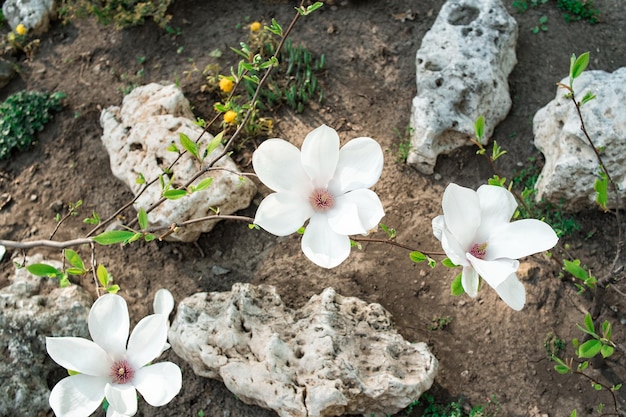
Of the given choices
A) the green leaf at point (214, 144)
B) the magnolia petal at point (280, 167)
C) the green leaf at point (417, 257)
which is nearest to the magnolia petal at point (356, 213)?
the magnolia petal at point (280, 167)

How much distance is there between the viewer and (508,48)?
146 inches

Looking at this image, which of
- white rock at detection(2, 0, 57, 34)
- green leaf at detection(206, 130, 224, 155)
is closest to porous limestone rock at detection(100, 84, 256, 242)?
green leaf at detection(206, 130, 224, 155)

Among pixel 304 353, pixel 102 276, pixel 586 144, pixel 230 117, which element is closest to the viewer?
pixel 102 276

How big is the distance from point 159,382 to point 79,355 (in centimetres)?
24

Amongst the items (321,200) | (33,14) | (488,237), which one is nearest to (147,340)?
(321,200)

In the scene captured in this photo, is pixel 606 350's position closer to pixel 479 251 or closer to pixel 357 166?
pixel 479 251

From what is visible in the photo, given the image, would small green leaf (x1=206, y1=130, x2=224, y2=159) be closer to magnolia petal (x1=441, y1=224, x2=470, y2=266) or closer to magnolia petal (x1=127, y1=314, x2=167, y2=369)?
magnolia petal (x1=127, y1=314, x2=167, y2=369)

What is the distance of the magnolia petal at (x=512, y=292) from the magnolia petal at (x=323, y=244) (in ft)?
1.34

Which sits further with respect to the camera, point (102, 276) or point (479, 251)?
point (102, 276)

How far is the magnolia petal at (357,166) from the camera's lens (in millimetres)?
1624

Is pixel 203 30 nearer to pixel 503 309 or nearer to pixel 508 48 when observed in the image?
pixel 508 48

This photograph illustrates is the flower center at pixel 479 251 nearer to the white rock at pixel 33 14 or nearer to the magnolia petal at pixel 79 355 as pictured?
the magnolia petal at pixel 79 355

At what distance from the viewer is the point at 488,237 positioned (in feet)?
5.31

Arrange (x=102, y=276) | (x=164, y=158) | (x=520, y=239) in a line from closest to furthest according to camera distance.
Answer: (x=520, y=239) < (x=102, y=276) < (x=164, y=158)
